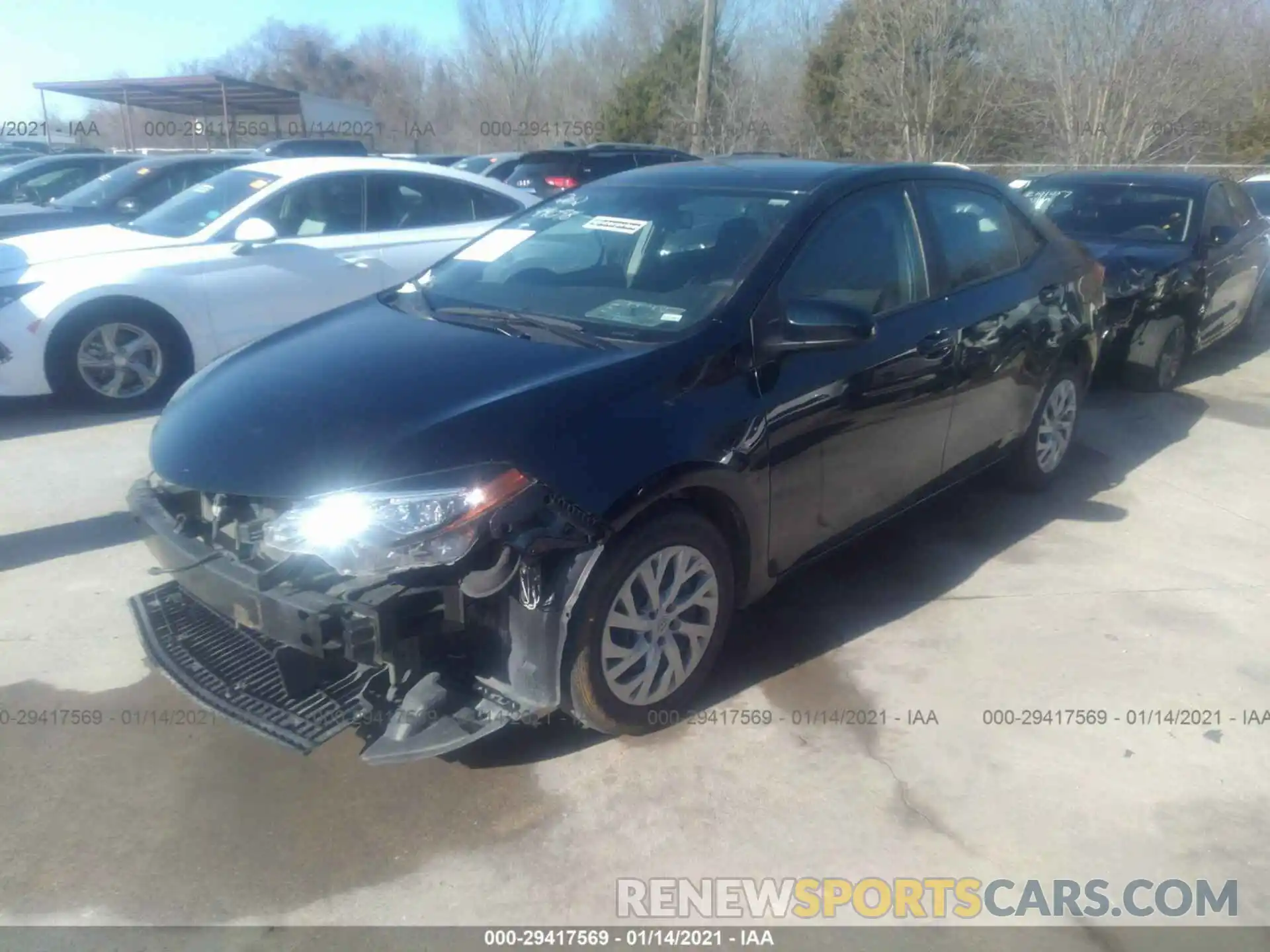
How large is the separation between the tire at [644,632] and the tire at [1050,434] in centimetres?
250

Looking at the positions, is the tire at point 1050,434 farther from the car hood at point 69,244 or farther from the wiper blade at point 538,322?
the car hood at point 69,244

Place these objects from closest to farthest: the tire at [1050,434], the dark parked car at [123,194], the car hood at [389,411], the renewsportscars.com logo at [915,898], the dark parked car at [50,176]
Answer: the renewsportscars.com logo at [915,898]
the car hood at [389,411]
the tire at [1050,434]
the dark parked car at [123,194]
the dark parked car at [50,176]

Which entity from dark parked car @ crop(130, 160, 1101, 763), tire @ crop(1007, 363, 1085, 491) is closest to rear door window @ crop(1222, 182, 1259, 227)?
tire @ crop(1007, 363, 1085, 491)

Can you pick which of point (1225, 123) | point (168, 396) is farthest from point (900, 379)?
point (1225, 123)

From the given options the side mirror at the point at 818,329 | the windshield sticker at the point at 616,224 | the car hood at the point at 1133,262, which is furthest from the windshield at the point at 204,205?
the car hood at the point at 1133,262

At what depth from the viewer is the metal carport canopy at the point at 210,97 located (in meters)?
23.4

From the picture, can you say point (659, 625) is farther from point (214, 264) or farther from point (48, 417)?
point (48, 417)

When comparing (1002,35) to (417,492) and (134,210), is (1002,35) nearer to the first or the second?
(134,210)

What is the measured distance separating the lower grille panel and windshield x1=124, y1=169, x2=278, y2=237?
4488 millimetres

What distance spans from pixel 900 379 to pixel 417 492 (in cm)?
207

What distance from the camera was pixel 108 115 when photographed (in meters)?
48.8

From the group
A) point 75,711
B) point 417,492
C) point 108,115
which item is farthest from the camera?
point 108,115

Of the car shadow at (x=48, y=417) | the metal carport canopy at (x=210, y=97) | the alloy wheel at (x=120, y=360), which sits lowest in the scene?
the car shadow at (x=48, y=417)

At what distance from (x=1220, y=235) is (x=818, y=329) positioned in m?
5.99
